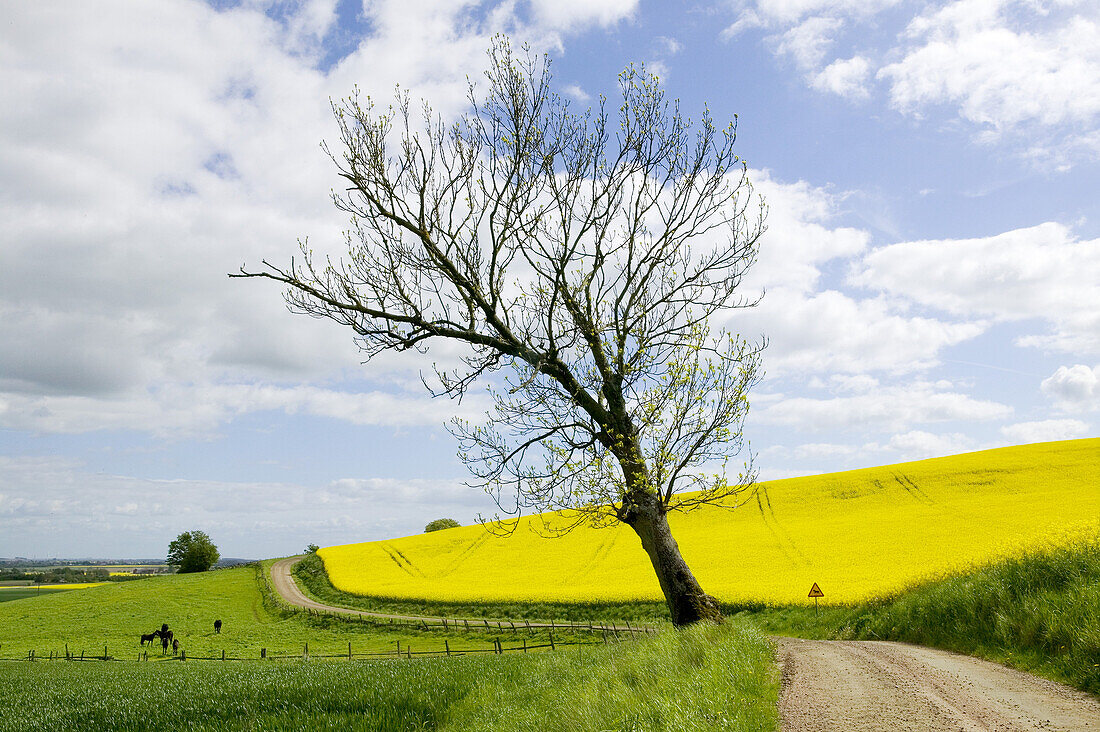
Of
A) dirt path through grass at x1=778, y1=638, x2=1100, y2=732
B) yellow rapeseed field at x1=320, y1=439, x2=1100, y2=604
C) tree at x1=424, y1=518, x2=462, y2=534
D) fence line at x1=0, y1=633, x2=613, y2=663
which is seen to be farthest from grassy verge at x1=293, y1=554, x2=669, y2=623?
tree at x1=424, y1=518, x2=462, y2=534

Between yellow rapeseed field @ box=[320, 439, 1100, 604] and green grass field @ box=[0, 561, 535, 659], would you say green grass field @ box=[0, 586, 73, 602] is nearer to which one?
green grass field @ box=[0, 561, 535, 659]

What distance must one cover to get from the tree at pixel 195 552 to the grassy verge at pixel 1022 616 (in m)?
95.6

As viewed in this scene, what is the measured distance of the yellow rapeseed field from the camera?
1132 inches

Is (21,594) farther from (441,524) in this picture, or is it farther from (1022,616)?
(1022,616)

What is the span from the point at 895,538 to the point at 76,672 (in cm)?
3791

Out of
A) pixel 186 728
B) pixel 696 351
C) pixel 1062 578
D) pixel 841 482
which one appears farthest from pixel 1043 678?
pixel 841 482

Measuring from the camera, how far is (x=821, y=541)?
3588cm

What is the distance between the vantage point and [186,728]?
1115cm

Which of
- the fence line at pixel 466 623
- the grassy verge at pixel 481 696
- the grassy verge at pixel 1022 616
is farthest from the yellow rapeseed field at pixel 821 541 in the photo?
the grassy verge at pixel 481 696

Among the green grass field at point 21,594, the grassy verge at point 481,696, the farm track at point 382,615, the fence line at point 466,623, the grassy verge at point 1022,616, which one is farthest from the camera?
the green grass field at point 21,594

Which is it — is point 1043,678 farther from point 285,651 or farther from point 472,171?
point 285,651

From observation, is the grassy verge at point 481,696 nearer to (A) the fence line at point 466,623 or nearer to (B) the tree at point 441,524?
(A) the fence line at point 466,623

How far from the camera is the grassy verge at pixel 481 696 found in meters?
7.01

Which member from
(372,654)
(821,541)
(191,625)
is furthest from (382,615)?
(821,541)
